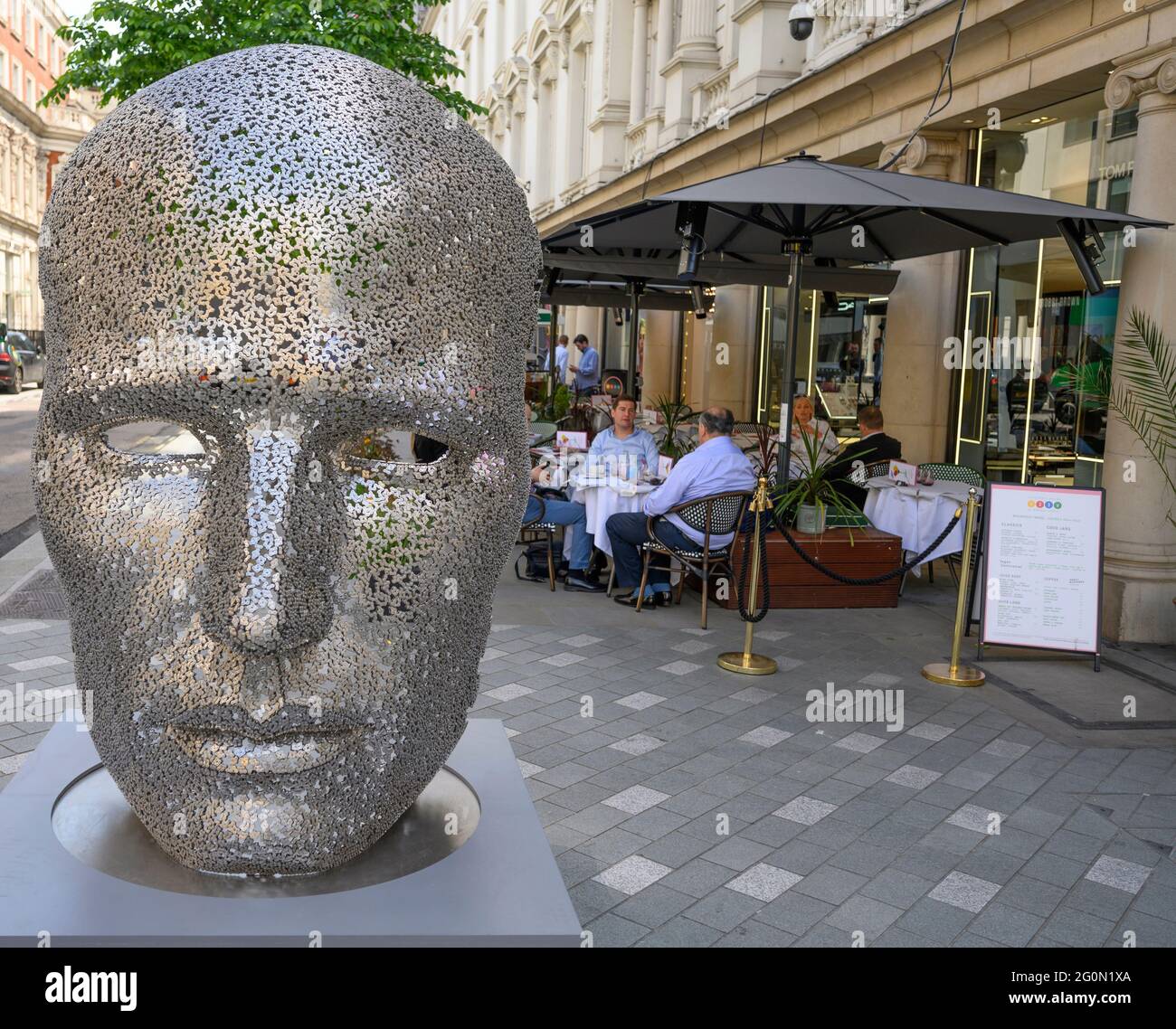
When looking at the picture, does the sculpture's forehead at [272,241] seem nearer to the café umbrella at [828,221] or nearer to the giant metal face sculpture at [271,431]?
the giant metal face sculpture at [271,431]

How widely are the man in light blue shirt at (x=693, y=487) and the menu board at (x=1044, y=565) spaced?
1.78m

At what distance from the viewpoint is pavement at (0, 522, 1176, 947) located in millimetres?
3658

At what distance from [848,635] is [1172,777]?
8.70 ft

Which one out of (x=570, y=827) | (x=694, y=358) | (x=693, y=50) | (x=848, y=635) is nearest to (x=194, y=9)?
(x=693, y=50)

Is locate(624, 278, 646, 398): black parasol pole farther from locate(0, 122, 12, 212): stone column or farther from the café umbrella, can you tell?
locate(0, 122, 12, 212): stone column

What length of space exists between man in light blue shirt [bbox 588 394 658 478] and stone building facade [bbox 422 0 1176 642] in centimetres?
324

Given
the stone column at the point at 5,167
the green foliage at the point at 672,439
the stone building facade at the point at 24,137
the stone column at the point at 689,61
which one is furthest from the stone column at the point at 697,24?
the stone column at the point at 5,167

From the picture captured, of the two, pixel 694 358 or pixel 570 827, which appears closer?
pixel 570 827

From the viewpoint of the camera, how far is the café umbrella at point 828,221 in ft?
22.9

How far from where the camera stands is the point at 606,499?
27.7 feet

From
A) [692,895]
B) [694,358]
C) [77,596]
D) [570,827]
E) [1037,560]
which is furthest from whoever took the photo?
[694,358]
